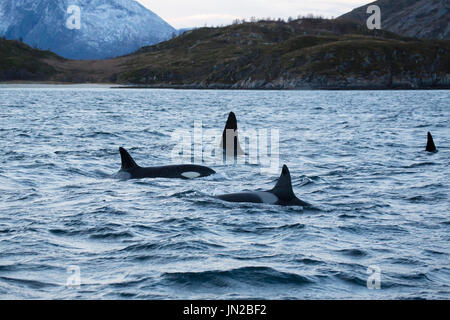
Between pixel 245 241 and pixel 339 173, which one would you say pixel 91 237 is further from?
pixel 339 173

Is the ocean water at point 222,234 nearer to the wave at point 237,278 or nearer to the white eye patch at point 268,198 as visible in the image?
the wave at point 237,278

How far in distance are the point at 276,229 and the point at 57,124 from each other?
114 feet

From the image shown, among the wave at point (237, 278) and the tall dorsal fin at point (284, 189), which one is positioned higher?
the tall dorsal fin at point (284, 189)

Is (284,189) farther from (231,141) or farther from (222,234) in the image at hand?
(231,141)

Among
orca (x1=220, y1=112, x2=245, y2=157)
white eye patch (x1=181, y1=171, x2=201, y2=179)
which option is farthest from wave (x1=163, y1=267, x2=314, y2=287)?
orca (x1=220, y1=112, x2=245, y2=157)

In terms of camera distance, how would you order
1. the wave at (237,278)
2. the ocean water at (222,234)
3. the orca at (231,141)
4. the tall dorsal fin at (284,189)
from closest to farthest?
the ocean water at (222,234), the wave at (237,278), the tall dorsal fin at (284,189), the orca at (231,141)

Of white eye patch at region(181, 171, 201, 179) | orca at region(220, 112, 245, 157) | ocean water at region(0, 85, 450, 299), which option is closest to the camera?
ocean water at region(0, 85, 450, 299)

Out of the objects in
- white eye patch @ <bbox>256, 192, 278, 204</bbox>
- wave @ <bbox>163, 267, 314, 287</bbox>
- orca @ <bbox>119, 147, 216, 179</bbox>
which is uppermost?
orca @ <bbox>119, 147, 216, 179</bbox>

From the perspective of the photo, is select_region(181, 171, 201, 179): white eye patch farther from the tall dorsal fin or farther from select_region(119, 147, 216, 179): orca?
the tall dorsal fin

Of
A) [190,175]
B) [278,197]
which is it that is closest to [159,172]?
[190,175]

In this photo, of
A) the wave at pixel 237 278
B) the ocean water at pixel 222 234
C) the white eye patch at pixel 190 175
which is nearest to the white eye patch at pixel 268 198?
the ocean water at pixel 222 234

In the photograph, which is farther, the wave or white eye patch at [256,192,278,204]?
white eye patch at [256,192,278,204]
